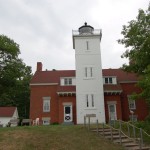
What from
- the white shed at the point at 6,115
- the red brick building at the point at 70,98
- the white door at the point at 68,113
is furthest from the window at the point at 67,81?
the white shed at the point at 6,115

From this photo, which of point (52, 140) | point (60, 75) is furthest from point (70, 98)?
point (52, 140)

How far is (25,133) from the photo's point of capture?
19391 mm

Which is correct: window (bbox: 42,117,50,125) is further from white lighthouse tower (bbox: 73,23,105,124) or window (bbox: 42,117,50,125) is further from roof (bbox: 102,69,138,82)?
roof (bbox: 102,69,138,82)

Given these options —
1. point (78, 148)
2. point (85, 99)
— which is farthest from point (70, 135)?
point (85, 99)

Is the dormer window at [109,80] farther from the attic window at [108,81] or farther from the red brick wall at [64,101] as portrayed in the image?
the red brick wall at [64,101]

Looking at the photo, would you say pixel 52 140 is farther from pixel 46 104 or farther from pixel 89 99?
pixel 46 104

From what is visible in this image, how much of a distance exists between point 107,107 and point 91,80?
4.04 meters

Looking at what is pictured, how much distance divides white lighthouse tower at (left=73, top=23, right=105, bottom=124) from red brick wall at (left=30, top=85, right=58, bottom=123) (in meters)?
4.18

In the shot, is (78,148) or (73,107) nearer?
(78,148)

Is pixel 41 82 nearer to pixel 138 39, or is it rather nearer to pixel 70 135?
pixel 138 39

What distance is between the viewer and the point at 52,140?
1758 centimetres

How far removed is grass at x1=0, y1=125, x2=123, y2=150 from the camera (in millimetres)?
16328

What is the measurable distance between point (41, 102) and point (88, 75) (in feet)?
23.5

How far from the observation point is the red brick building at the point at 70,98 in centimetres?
3422
